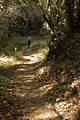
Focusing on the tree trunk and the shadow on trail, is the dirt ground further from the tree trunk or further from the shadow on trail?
the tree trunk

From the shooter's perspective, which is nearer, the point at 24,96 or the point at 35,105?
the point at 35,105

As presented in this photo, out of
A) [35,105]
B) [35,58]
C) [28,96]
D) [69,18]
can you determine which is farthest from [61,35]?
[35,58]

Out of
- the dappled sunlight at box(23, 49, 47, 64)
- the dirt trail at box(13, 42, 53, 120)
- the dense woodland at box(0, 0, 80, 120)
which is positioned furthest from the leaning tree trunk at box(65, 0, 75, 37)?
the dappled sunlight at box(23, 49, 47, 64)

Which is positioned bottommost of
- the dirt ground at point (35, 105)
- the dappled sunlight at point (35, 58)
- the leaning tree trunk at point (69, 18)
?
the dirt ground at point (35, 105)

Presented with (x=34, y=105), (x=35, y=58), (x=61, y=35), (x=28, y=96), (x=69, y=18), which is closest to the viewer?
(x=34, y=105)

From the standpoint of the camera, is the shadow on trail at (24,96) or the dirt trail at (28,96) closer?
the dirt trail at (28,96)

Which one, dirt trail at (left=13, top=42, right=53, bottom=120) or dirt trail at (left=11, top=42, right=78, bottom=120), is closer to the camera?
dirt trail at (left=11, top=42, right=78, bottom=120)

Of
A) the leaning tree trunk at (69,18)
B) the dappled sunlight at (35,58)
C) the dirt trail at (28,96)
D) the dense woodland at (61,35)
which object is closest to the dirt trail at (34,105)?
the dirt trail at (28,96)

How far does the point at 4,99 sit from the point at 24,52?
17.5m

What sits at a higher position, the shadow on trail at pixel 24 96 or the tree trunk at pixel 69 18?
the tree trunk at pixel 69 18

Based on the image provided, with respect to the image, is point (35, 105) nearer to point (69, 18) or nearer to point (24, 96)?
point (24, 96)

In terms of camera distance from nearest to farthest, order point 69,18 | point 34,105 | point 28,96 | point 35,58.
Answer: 1. point 34,105
2. point 28,96
3. point 69,18
4. point 35,58

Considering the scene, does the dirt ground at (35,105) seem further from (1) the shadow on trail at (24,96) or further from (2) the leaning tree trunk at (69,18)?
(2) the leaning tree trunk at (69,18)

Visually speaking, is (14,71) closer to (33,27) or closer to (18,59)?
(18,59)
